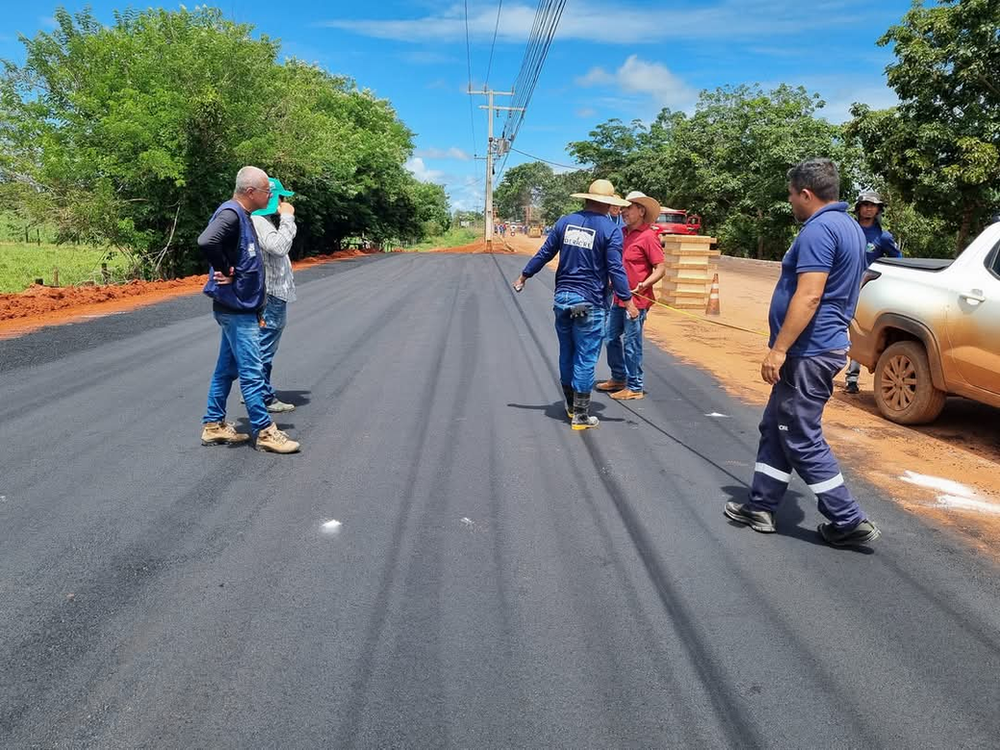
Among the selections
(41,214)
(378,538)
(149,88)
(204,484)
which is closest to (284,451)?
(204,484)

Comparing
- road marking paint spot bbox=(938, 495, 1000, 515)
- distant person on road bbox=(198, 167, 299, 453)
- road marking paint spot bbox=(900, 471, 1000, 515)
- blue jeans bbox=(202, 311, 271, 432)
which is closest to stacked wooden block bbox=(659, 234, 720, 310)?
road marking paint spot bbox=(900, 471, 1000, 515)

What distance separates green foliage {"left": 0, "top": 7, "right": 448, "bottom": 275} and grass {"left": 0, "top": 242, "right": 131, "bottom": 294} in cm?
195

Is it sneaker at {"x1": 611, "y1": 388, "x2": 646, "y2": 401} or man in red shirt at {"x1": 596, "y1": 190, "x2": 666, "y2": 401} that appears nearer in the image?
man in red shirt at {"x1": 596, "y1": 190, "x2": 666, "y2": 401}

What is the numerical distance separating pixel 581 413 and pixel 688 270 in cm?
995

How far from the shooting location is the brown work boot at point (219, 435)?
17.4 feet

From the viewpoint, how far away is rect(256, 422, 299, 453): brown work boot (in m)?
5.16

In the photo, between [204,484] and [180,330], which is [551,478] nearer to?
[204,484]

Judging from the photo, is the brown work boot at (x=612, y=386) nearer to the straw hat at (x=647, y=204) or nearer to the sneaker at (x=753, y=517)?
the straw hat at (x=647, y=204)

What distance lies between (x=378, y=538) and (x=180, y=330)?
7.98m

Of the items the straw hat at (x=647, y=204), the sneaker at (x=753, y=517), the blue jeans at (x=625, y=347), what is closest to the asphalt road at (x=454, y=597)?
the sneaker at (x=753, y=517)

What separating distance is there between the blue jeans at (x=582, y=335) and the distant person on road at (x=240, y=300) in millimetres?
2299

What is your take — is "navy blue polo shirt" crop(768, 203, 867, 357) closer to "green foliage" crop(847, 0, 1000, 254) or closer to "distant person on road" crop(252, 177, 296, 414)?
"distant person on road" crop(252, 177, 296, 414)

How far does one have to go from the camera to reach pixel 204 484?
4.58 m

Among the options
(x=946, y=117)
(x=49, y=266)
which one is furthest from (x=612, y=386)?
(x=49, y=266)
